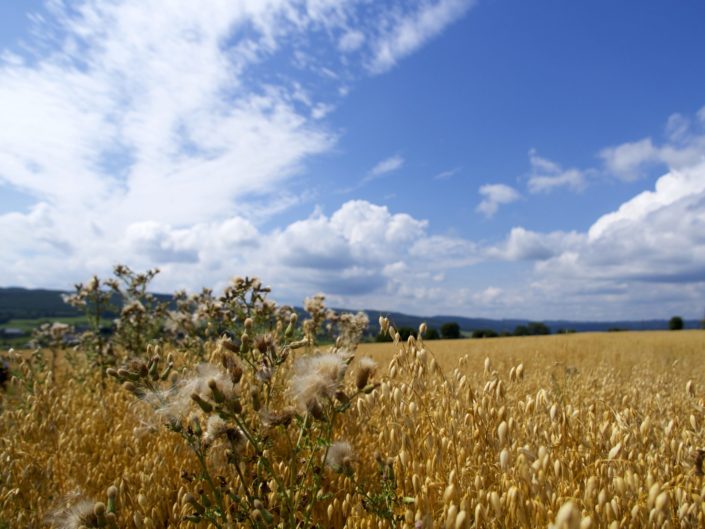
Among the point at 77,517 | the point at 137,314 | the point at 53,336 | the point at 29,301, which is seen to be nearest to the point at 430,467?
the point at 77,517

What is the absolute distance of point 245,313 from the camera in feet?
11.7

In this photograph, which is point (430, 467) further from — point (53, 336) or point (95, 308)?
point (53, 336)

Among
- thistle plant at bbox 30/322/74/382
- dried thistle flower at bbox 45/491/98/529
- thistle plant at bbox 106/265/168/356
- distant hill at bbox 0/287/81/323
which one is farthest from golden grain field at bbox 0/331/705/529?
distant hill at bbox 0/287/81/323

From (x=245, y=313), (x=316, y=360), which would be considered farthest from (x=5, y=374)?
(x=316, y=360)

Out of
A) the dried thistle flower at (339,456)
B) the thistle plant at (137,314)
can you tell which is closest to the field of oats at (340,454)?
the dried thistle flower at (339,456)

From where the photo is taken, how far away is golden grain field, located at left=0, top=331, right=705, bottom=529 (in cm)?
166

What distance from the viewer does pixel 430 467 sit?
209 cm

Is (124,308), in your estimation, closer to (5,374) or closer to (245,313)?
(5,374)

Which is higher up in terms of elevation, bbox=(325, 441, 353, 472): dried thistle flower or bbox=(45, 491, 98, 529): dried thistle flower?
bbox=(325, 441, 353, 472): dried thistle flower

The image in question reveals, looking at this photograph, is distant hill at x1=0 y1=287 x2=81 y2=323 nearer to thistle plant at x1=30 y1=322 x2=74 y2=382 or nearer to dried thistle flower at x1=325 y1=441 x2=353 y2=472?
thistle plant at x1=30 y1=322 x2=74 y2=382

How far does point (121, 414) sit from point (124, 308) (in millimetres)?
2910

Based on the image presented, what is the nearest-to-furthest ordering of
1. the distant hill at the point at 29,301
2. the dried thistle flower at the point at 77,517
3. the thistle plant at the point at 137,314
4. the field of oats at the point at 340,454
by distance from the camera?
1. the dried thistle flower at the point at 77,517
2. the field of oats at the point at 340,454
3. the thistle plant at the point at 137,314
4. the distant hill at the point at 29,301

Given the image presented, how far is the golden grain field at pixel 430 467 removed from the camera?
1.66m

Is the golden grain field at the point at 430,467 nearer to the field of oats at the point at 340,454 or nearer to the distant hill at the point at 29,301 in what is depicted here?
the field of oats at the point at 340,454
